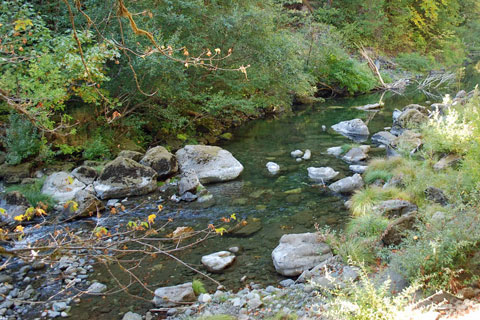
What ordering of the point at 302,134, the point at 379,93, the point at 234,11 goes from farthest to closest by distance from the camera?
the point at 379,93, the point at 302,134, the point at 234,11

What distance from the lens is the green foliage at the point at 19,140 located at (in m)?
8.79

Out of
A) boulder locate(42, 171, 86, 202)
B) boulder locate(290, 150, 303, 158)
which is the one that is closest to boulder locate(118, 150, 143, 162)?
boulder locate(42, 171, 86, 202)

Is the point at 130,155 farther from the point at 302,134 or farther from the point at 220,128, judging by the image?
the point at 302,134

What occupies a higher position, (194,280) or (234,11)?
(234,11)

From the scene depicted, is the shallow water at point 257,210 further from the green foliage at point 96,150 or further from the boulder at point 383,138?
the green foliage at point 96,150

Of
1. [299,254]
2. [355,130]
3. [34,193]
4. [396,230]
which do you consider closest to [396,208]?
[396,230]

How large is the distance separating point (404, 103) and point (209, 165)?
13.0 m

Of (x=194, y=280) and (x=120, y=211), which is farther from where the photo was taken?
(x=120, y=211)

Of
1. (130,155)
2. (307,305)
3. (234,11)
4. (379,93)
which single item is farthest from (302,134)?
(379,93)

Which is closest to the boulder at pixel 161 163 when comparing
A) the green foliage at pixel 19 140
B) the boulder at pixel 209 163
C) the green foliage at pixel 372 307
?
the boulder at pixel 209 163

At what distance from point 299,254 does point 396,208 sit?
1.91 m

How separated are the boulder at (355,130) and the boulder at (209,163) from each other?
4.96m

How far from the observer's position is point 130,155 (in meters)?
9.96

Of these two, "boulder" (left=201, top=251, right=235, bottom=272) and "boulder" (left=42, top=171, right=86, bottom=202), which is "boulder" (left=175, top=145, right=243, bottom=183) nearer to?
"boulder" (left=42, top=171, right=86, bottom=202)
